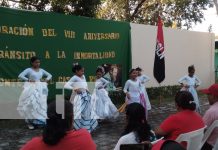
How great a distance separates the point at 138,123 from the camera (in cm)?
367

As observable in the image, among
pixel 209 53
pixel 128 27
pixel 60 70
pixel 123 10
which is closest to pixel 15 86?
pixel 60 70

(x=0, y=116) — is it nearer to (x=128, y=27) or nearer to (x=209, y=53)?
(x=128, y=27)

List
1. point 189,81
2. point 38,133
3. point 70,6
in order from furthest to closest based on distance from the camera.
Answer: point 70,6 → point 189,81 → point 38,133

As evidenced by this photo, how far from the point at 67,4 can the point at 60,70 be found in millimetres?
3401

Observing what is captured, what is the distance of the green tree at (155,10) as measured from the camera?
2486cm

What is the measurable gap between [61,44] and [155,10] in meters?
14.4

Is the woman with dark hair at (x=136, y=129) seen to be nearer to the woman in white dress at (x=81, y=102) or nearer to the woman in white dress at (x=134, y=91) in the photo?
the woman in white dress at (x=81, y=102)

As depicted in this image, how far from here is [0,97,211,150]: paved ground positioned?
7953 mm

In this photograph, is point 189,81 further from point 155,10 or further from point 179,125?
point 155,10

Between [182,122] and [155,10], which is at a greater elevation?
[155,10]

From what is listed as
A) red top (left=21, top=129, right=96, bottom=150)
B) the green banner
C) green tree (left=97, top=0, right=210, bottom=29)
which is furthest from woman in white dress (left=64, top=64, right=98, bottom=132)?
green tree (left=97, top=0, right=210, bottom=29)

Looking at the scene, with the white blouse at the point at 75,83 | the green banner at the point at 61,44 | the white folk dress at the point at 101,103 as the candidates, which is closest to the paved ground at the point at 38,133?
the white folk dress at the point at 101,103

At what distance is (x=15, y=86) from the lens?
10.8 meters

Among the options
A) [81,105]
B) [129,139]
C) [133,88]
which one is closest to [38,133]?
[81,105]
